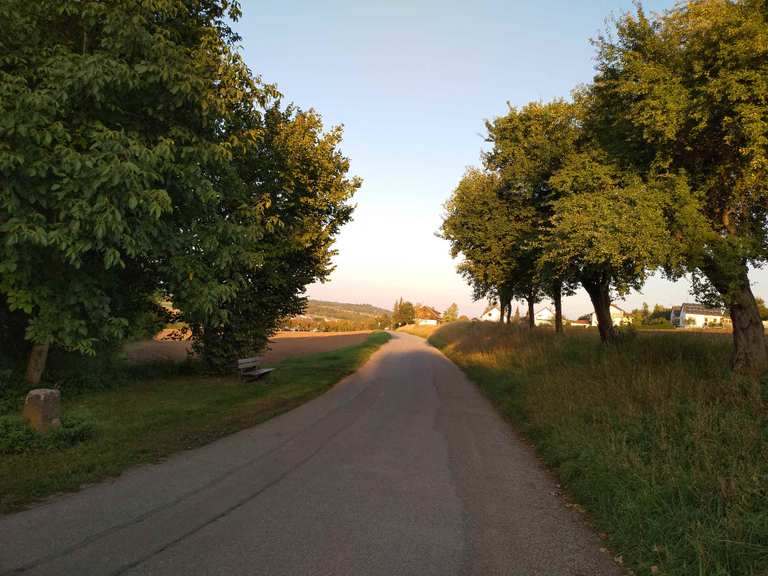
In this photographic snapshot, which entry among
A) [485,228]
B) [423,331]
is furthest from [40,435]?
[423,331]

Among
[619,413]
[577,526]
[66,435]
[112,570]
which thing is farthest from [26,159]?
[619,413]

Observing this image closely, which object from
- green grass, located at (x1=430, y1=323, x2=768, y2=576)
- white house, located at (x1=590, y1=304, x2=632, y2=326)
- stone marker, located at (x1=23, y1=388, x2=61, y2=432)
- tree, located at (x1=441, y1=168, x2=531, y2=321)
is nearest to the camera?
green grass, located at (x1=430, y1=323, x2=768, y2=576)

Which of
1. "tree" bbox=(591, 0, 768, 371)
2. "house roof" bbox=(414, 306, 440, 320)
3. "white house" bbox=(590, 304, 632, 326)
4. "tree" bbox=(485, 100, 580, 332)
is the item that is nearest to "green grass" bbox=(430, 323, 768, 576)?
"tree" bbox=(591, 0, 768, 371)

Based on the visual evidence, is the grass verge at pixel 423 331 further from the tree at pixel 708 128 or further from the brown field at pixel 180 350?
the tree at pixel 708 128

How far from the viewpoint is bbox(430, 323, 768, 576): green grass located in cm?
404

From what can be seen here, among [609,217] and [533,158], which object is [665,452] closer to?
[609,217]

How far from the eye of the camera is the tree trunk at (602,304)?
18.6 metres

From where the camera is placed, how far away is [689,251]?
1024 centimetres

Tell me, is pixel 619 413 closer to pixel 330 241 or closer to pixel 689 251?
pixel 689 251

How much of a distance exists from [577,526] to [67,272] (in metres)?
8.24

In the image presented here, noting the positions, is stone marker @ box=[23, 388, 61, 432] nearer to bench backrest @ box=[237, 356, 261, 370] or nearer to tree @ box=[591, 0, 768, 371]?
bench backrest @ box=[237, 356, 261, 370]

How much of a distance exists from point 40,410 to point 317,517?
16.3 ft

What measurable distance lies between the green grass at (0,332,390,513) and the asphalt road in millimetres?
442

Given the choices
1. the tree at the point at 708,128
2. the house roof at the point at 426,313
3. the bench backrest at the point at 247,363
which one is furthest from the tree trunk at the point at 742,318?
the house roof at the point at 426,313
